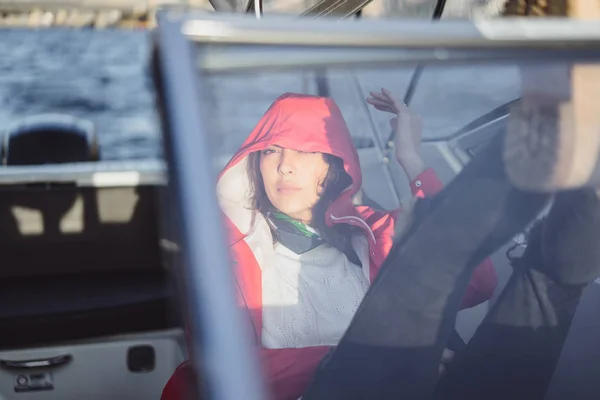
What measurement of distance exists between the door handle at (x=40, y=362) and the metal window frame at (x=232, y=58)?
4.92 ft

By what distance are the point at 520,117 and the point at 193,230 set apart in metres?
0.47

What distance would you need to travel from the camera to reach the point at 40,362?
2.10 metres

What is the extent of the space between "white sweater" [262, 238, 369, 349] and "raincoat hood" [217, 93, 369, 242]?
A: 0.19 feet

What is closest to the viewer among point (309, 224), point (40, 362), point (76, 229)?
point (309, 224)

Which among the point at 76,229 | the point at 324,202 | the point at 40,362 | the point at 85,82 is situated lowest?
the point at 85,82

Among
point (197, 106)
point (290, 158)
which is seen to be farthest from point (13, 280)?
point (197, 106)

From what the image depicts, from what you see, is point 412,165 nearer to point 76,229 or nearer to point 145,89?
point 145,89

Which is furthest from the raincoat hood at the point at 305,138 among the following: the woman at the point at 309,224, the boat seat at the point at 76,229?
the boat seat at the point at 76,229

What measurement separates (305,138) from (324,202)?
0.35ft

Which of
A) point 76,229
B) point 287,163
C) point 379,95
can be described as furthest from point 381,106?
point 76,229

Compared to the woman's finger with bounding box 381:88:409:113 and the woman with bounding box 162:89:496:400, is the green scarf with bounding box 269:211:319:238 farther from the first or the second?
the woman's finger with bounding box 381:88:409:113

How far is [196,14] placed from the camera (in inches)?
32.8

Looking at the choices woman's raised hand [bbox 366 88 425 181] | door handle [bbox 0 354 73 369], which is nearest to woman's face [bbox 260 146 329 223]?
woman's raised hand [bbox 366 88 425 181]

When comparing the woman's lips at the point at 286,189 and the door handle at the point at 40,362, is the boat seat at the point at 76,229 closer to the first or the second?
the door handle at the point at 40,362
